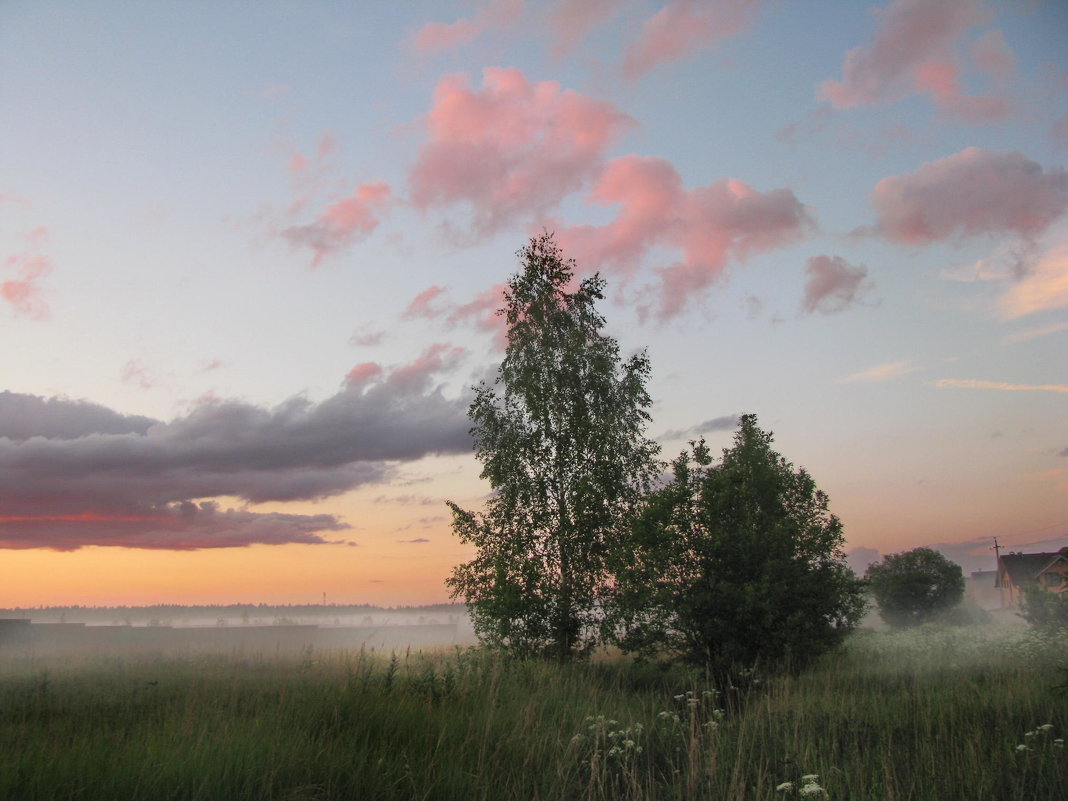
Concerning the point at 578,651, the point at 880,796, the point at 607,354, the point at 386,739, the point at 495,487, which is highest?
the point at 607,354

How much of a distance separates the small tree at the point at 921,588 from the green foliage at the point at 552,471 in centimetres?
3250

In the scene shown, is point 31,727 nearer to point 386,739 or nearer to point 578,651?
point 386,739

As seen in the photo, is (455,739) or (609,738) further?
(609,738)

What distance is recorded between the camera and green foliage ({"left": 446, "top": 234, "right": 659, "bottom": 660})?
23203mm

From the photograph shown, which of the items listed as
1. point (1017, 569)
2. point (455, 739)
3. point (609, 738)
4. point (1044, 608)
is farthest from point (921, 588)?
point (1017, 569)

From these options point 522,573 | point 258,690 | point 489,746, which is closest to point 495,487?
point 522,573

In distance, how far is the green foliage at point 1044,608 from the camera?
1094 inches

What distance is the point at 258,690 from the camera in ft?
35.6

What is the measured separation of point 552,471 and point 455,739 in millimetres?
16298

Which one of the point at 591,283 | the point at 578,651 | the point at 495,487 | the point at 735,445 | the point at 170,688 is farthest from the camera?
the point at 591,283

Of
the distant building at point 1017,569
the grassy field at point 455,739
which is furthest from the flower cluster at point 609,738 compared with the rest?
the distant building at point 1017,569

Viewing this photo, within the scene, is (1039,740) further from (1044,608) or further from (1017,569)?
(1017,569)

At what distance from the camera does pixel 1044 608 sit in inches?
1151

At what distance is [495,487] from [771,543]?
10.5 meters
